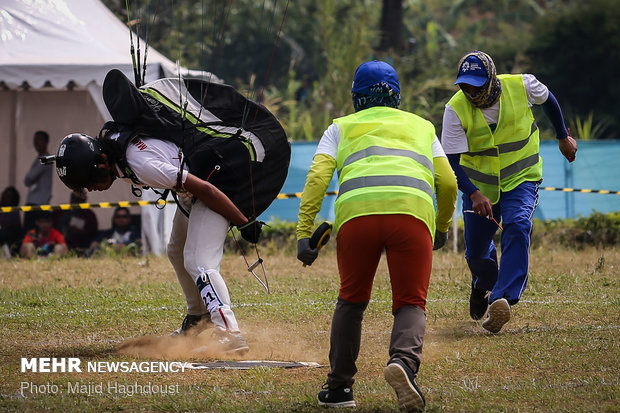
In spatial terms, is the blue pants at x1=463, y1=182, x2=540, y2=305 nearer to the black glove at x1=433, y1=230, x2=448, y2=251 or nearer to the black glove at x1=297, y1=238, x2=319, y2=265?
the black glove at x1=433, y1=230, x2=448, y2=251

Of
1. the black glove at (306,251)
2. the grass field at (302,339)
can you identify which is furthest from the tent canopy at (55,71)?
the black glove at (306,251)

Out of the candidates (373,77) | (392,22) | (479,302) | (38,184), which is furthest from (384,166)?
(392,22)

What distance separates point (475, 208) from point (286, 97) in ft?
59.1

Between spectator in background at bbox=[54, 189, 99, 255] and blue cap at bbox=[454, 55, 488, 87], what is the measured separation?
27.5ft

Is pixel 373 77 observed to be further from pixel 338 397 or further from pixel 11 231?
pixel 11 231

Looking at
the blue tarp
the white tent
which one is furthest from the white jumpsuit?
the blue tarp

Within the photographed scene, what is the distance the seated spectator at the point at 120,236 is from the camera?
14.5 m

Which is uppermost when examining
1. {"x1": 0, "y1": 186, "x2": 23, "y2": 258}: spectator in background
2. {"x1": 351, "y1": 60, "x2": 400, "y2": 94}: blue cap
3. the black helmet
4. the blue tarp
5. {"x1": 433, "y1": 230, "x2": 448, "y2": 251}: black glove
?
{"x1": 351, "y1": 60, "x2": 400, "y2": 94}: blue cap

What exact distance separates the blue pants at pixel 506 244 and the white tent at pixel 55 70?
6.54m

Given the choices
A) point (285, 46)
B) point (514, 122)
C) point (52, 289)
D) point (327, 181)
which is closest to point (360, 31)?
point (52, 289)

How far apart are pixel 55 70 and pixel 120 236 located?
2.54 m

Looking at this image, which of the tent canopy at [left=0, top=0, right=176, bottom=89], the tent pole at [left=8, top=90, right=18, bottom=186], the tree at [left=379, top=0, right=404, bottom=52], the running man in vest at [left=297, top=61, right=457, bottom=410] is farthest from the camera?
the tree at [left=379, top=0, right=404, bottom=52]

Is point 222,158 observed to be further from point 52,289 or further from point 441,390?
point 52,289

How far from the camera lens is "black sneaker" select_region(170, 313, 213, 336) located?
25.3 feet
